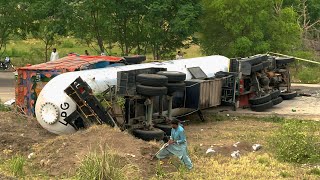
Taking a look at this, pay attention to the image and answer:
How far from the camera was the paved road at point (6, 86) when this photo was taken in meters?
23.4

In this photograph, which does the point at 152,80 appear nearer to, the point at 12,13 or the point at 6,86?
the point at 6,86

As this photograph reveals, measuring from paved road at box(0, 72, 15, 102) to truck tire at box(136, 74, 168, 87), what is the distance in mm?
9189

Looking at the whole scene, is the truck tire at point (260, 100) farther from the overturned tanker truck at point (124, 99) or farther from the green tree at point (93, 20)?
the green tree at point (93, 20)

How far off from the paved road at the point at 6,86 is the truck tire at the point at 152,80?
30.1 ft

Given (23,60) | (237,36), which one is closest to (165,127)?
(237,36)

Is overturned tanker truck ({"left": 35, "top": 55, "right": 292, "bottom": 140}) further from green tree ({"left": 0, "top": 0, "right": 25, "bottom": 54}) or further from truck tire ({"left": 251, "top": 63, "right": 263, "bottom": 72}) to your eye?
green tree ({"left": 0, "top": 0, "right": 25, "bottom": 54})

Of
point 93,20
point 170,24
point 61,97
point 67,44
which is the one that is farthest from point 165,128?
point 67,44

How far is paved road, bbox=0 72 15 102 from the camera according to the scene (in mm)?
23406

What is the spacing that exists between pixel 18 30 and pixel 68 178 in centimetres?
2401

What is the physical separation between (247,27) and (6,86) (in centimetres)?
1295

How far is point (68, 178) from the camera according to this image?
1074 cm

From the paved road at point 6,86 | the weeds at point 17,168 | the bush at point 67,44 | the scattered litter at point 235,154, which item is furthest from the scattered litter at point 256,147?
the bush at point 67,44

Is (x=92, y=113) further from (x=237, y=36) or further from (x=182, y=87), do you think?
(x=237, y=36)

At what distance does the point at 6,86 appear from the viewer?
2664 centimetres
